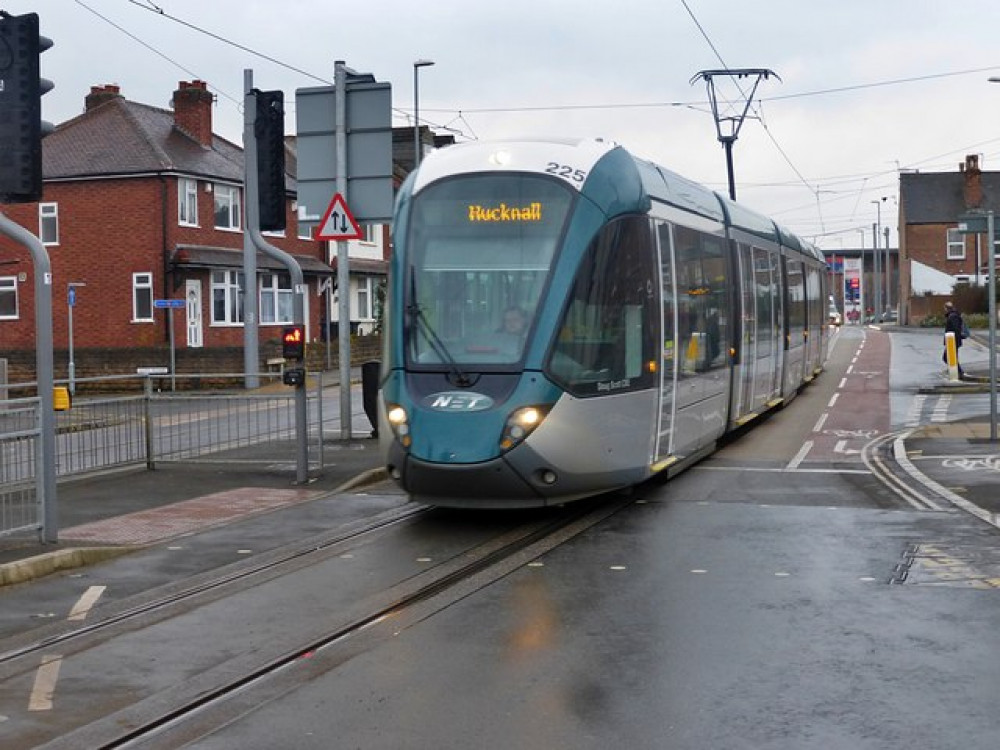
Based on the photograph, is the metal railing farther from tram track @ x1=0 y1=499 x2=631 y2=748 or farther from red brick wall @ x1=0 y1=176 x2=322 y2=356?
red brick wall @ x1=0 y1=176 x2=322 y2=356

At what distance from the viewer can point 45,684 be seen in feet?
22.0

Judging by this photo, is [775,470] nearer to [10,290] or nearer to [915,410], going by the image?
[915,410]

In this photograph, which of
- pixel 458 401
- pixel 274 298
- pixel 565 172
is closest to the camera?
pixel 458 401

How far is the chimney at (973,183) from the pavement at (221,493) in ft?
227

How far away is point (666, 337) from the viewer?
12.8 m

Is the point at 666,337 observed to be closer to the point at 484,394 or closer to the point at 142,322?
the point at 484,394

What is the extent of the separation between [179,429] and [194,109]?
32.8 metres

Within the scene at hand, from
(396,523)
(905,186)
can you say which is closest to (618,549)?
(396,523)

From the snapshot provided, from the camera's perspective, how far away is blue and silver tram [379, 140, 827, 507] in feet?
35.2

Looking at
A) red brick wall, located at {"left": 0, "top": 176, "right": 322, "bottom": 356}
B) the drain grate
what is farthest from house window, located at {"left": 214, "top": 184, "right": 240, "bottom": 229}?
the drain grate

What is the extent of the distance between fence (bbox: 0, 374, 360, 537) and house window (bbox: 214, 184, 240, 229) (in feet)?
97.4

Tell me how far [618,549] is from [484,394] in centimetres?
164

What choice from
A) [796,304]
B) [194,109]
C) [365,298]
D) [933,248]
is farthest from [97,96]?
[933,248]

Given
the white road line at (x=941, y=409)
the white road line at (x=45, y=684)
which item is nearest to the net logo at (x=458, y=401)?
the white road line at (x=45, y=684)
